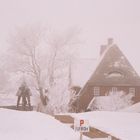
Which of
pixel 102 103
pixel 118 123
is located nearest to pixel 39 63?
pixel 102 103

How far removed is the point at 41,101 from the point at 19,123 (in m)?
10.0

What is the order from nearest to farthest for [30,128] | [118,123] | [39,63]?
[30,128] < [118,123] < [39,63]

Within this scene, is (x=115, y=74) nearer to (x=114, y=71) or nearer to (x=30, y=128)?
(x=114, y=71)

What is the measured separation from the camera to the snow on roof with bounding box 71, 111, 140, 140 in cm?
874

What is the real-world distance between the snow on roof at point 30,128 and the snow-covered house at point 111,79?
12551 millimetres

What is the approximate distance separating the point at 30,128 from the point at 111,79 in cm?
1469

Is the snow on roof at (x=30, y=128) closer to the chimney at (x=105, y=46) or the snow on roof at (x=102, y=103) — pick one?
the snow on roof at (x=102, y=103)

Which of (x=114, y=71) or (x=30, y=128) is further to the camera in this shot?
(x=114, y=71)

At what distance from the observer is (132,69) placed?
76.1 ft

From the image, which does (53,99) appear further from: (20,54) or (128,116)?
(128,116)

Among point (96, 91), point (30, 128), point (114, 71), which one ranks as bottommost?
point (30, 128)

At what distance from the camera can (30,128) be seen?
28.0 ft

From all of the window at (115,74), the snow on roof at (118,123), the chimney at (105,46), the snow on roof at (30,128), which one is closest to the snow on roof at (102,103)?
the window at (115,74)

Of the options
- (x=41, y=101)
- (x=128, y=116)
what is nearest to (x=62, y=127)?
(x=128, y=116)
